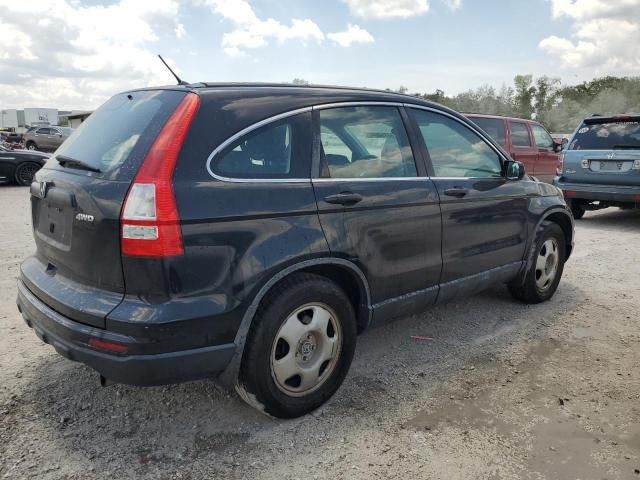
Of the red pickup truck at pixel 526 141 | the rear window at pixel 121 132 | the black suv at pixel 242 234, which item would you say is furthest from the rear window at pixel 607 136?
the rear window at pixel 121 132

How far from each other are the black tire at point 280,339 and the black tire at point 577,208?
7742mm

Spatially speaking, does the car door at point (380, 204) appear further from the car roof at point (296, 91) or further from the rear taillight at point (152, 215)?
the rear taillight at point (152, 215)

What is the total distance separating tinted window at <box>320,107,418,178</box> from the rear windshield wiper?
120 centimetres

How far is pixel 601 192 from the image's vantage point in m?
8.70

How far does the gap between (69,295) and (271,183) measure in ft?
3.70

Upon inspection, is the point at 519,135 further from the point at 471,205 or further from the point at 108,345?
the point at 108,345

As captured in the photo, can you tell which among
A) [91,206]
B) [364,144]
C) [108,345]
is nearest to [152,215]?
[91,206]

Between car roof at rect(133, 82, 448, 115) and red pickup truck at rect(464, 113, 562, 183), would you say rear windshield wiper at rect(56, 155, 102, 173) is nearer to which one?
car roof at rect(133, 82, 448, 115)

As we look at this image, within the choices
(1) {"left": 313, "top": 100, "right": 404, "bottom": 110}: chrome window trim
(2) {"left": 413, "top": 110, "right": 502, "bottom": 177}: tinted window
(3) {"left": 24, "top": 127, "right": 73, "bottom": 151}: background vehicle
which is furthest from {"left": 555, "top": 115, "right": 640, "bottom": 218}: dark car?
(3) {"left": 24, "top": 127, "right": 73, "bottom": 151}: background vehicle

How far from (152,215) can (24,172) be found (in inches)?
538

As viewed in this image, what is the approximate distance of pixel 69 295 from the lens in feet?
8.47

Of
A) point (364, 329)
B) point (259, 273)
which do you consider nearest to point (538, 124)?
point (364, 329)

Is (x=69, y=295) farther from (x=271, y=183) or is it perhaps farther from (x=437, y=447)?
(x=437, y=447)

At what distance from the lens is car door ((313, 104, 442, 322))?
2.96m
